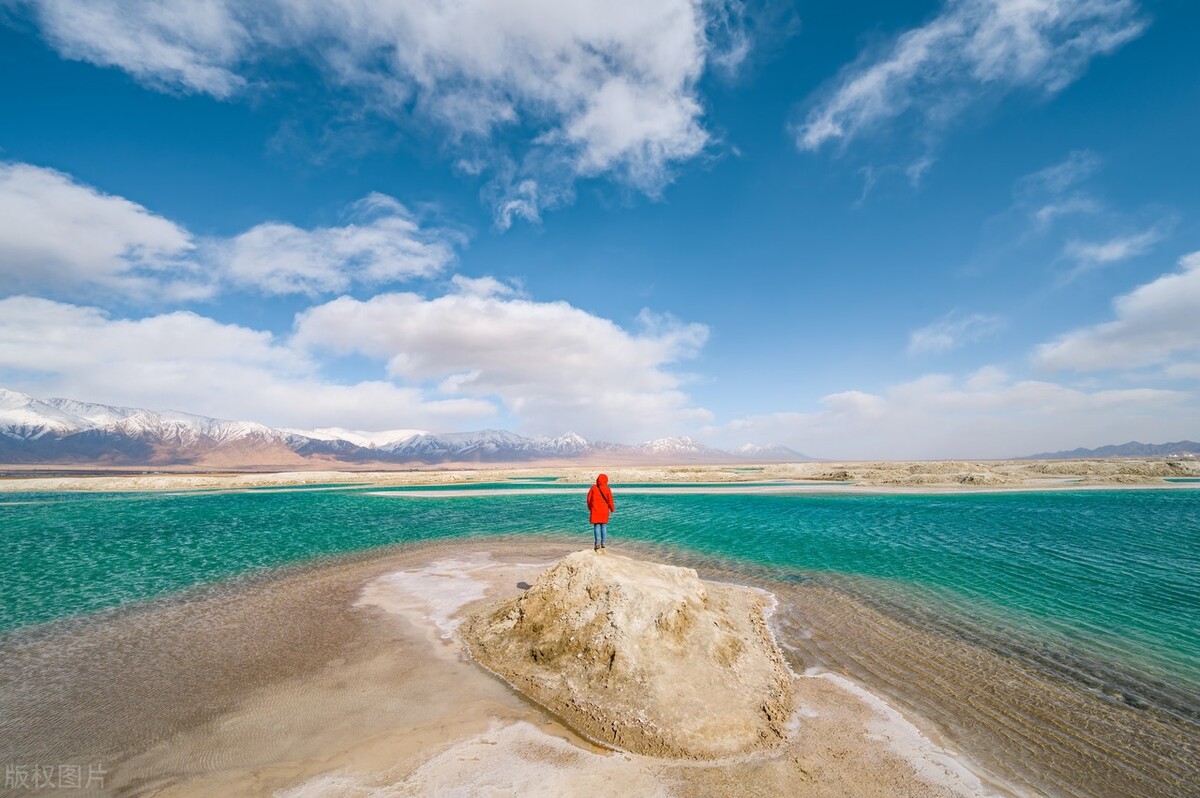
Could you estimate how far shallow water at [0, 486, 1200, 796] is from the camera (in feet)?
29.4

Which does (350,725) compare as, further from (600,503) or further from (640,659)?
(600,503)

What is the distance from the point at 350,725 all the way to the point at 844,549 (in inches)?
990

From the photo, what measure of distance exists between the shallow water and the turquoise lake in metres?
0.14

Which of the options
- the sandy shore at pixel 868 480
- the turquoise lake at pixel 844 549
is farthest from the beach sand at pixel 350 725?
the sandy shore at pixel 868 480

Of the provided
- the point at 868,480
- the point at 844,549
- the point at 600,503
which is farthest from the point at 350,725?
the point at 868,480

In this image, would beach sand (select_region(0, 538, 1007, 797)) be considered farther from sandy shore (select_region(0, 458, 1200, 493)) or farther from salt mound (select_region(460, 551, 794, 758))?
sandy shore (select_region(0, 458, 1200, 493))

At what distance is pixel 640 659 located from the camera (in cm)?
1011

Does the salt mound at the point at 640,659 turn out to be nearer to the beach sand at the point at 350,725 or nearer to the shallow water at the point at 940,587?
the beach sand at the point at 350,725

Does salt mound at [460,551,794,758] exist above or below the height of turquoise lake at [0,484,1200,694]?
above

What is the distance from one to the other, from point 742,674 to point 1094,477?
11816 centimetres

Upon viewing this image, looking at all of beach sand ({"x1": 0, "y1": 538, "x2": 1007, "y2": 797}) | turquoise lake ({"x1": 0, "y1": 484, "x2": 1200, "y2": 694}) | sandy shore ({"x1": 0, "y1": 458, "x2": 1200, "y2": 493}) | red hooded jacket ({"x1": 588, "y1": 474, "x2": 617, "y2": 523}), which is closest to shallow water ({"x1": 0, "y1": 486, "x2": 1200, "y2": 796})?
turquoise lake ({"x1": 0, "y1": 484, "x2": 1200, "y2": 694})

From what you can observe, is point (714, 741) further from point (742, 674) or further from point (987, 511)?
point (987, 511)

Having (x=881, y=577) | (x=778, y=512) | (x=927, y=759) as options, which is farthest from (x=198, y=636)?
(x=778, y=512)

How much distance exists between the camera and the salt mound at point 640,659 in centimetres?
855
